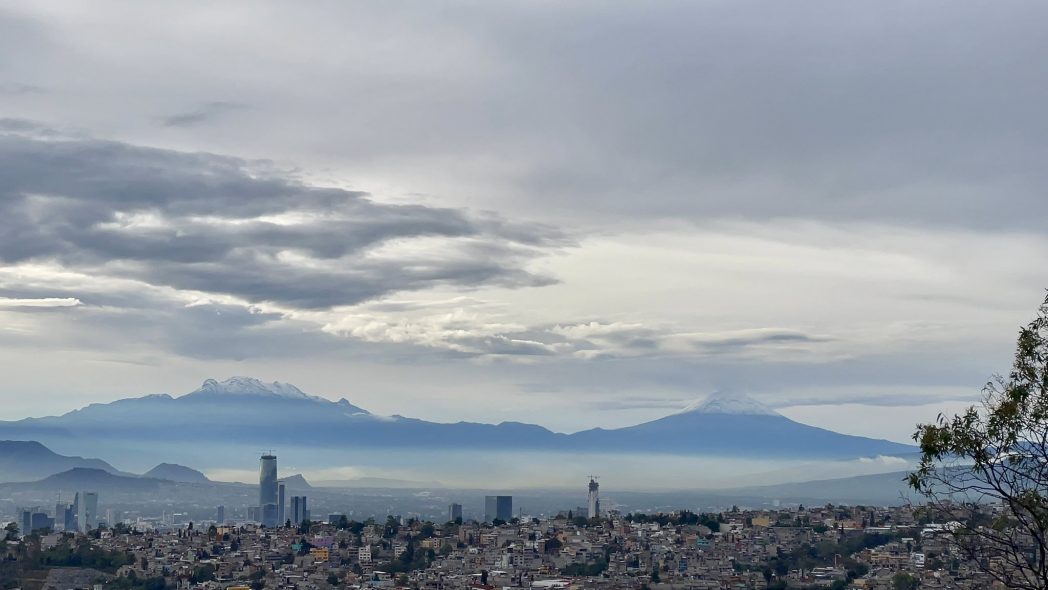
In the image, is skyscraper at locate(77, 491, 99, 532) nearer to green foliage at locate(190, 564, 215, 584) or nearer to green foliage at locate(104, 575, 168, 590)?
green foliage at locate(190, 564, 215, 584)

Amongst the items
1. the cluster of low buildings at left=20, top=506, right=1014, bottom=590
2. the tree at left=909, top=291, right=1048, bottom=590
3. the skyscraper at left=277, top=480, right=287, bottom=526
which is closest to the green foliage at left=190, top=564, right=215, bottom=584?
the cluster of low buildings at left=20, top=506, right=1014, bottom=590

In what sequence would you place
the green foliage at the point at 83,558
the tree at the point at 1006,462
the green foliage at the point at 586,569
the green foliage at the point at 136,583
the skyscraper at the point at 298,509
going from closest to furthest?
the tree at the point at 1006,462 < the green foliage at the point at 136,583 < the green foliage at the point at 586,569 < the green foliage at the point at 83,558 < the skyscraper at the point at 298,509

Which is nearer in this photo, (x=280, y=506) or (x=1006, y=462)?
(x=1006, y=462)

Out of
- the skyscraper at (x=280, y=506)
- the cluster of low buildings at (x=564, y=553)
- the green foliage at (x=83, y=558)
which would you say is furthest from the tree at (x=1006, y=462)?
the skyscraper at (x=280, y=506)

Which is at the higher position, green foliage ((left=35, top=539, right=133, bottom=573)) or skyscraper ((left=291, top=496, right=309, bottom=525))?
skyscraper ((left=291, top=496, right=309, bottom=525))

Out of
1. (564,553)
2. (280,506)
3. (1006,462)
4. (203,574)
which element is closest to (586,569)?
(564,553)

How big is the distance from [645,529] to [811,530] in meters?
8.31

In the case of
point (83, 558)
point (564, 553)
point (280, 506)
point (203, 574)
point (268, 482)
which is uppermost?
point (268, 482)

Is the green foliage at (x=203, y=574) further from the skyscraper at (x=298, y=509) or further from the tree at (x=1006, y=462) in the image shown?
the skyscraper at (x=298, y=509)

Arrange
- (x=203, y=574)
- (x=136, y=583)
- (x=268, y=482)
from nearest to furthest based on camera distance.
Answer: (x=136, y=583) → (x=203, y=574) → (x=268, y=482)

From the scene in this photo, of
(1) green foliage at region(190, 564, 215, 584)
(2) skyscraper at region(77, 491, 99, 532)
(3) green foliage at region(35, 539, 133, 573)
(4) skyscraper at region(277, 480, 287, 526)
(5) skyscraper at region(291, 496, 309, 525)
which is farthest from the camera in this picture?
(4) skyscraper at region(277, 480, 287, 526)

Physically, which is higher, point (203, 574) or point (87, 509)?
point (87, 509)

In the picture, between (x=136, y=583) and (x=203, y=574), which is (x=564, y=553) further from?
(x=136, y=583)

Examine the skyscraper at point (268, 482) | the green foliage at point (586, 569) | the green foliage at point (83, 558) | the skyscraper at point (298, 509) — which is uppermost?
the skyscraper at point (268, 482)
